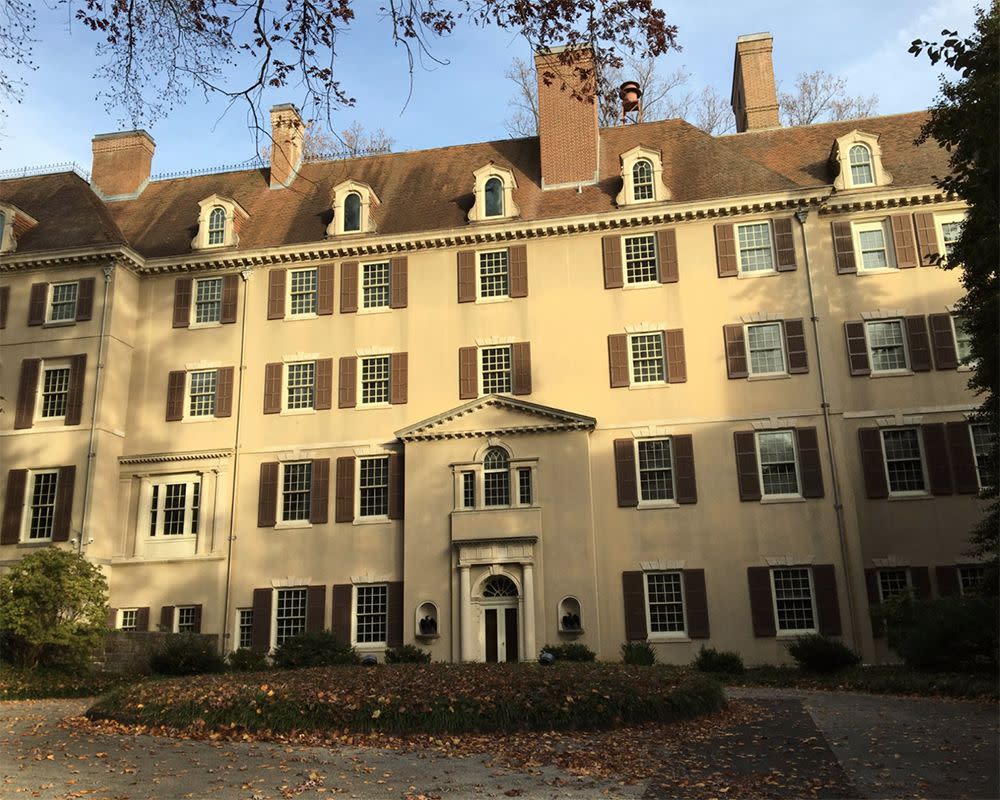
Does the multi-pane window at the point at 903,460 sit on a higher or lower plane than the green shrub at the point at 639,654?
higher

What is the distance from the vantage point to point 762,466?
24516 mm

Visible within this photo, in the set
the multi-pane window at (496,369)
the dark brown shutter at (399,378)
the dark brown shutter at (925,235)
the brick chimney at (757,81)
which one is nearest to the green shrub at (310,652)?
the dark brown shutter at (399,378)

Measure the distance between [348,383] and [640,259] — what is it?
365 inches

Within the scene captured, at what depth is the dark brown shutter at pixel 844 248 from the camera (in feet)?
84.8

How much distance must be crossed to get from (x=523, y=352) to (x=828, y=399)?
8400mm

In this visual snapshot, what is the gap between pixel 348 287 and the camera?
27969mm

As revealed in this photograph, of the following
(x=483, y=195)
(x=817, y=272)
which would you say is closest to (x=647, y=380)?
(x=817, y=272)

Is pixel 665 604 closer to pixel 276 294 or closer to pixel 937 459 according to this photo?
pixel 937 459

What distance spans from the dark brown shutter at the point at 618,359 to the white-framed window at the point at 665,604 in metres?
5.31

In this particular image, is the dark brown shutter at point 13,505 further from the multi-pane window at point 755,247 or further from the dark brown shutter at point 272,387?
the multi-pane window at point 755,247

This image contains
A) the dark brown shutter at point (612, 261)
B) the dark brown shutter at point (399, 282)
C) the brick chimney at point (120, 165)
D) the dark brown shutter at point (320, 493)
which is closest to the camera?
the dark brown shutter at point (320, 493)

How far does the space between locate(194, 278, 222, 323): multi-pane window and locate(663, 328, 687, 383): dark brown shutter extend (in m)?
13.7

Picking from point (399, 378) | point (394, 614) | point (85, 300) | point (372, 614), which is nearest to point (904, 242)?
point (399, 378)

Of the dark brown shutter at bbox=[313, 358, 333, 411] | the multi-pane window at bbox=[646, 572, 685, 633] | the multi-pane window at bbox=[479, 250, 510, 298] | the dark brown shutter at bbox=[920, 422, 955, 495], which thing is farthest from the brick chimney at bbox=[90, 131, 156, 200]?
the dark brown shutter at bbox=[920, 422, 955, 495]
